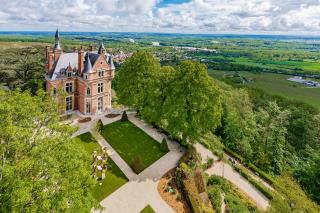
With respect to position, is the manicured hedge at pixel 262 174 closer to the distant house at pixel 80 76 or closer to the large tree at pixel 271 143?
the large tree at pixel 271 143

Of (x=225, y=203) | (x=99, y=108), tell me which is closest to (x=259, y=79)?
(x=99, y=108)

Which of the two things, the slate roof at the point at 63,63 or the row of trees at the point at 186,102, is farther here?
the slate roof at the point at 63,63

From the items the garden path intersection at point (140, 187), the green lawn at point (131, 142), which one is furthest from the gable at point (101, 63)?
the garden path intersection at point (140, 187)

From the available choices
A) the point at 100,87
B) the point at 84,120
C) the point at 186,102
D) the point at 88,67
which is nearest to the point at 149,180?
the point at 186,102

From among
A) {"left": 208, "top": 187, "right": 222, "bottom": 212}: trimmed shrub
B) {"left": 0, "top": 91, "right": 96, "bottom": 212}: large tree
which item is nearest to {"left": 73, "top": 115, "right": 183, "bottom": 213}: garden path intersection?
{"left": 0, "top": 91, "right": 96, "bottom": 212}: large tree

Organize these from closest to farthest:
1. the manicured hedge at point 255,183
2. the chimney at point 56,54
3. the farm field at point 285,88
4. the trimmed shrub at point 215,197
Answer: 1. the trimmed shrub at point 215,197
2. the manicured hedge at point 255,183
3. the chimney at point 56,54
4. the farm field at point 285,88

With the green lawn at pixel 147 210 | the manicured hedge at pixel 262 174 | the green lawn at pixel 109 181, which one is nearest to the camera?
the green lawn at pixel 147 210

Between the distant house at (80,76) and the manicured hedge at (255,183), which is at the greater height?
the distant house at (80,76)
